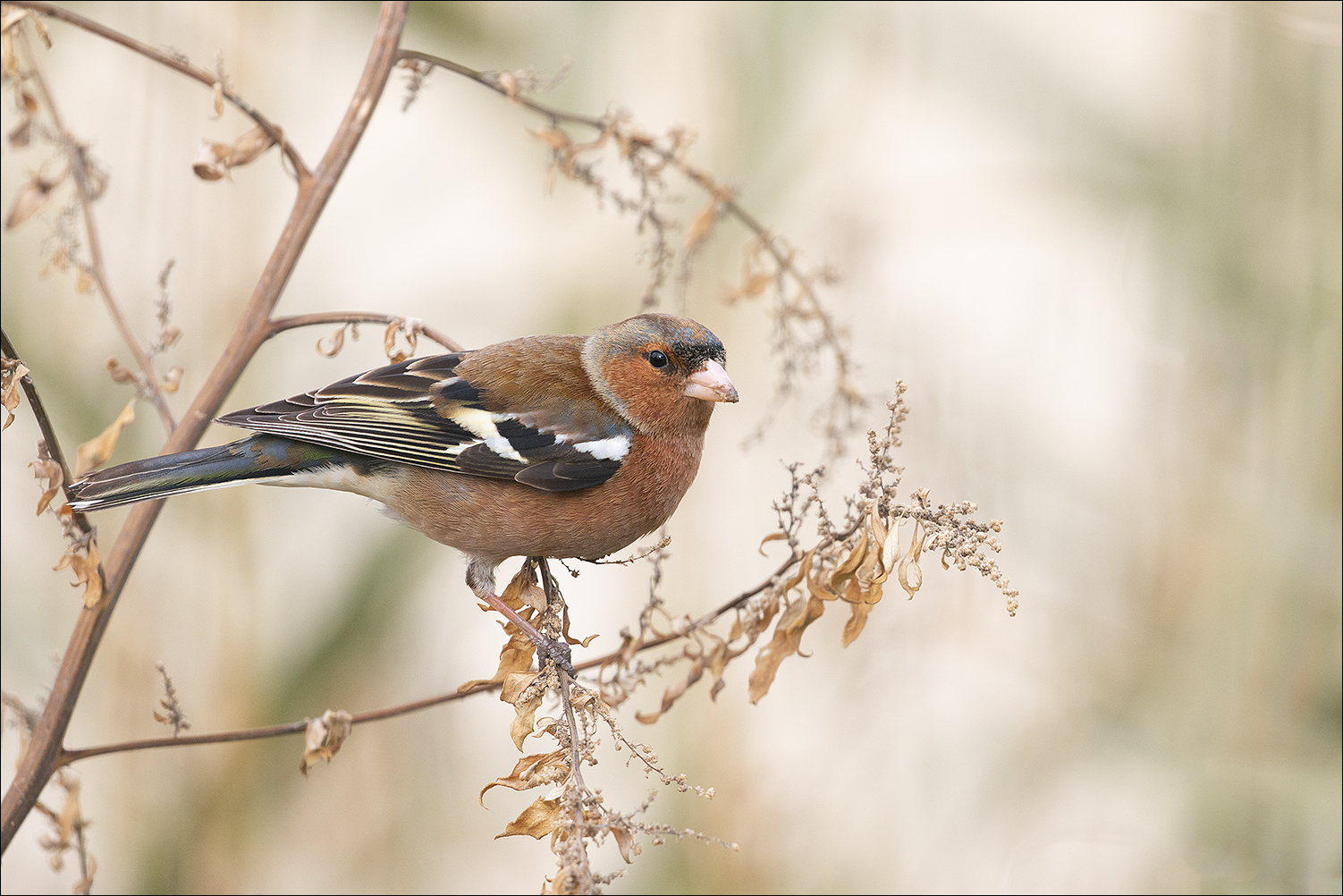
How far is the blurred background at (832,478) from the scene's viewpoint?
3943 mm

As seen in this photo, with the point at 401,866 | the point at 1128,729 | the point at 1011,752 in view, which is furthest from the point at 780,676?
the point at 401,866

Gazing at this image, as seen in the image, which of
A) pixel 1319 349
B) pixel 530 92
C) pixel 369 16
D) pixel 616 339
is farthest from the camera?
pixel 369 16

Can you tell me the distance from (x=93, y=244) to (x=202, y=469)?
0.55 metres

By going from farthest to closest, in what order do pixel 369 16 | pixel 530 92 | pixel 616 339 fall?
pixel 369 16 < pixel 616 339 < pixel 530 92

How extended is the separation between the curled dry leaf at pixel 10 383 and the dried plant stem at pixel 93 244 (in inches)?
16.6

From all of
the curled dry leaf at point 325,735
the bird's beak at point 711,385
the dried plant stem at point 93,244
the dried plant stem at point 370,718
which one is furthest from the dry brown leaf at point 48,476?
the bird's beak at point 711,385

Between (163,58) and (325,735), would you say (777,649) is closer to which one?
(325,735)

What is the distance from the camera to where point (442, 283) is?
4.34 m

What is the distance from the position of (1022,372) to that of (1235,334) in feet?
2.44

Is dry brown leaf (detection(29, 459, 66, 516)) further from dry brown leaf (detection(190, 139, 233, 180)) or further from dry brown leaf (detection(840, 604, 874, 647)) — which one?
dry brown leaf (detection(840, 604, 874, 647))

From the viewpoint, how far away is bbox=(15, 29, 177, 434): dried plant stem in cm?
231

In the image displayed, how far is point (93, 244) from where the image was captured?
2500 mm

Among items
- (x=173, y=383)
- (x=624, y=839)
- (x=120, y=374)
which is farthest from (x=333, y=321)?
(x=624, y=839)

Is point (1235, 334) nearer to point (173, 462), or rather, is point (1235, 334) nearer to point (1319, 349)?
point (1319, 349)
